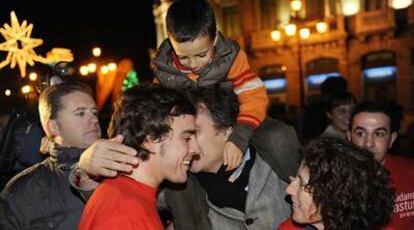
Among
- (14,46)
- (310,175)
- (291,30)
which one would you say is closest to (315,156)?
(310,175)

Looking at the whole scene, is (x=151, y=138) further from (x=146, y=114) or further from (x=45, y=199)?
(x=45, y=199)

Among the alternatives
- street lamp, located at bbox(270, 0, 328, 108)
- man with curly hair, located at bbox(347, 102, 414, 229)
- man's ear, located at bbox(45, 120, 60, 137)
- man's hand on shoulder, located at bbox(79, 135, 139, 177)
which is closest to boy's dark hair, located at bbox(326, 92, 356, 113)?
man with curly hair, located at bbox(347, 102, 414, 229)

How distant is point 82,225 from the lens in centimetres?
238

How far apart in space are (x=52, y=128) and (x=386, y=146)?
277 centimetres

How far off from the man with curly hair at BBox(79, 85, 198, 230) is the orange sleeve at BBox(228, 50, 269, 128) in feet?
1.91

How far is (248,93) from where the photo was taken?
10.7 ft

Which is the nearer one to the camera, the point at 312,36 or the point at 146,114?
the point at 146,114

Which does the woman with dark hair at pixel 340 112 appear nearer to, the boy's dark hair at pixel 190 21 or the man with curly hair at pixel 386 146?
the man with curly hair at pixel 386 146

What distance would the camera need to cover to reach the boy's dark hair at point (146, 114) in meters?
2.55

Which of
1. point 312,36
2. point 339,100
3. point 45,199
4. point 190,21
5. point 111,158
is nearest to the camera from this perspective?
point 111,158

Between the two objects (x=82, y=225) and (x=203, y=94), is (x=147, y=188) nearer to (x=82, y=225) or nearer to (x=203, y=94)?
(x=82, y=225)

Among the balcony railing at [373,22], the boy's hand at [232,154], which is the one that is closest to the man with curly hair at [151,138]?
the boy's hand at [232,154]

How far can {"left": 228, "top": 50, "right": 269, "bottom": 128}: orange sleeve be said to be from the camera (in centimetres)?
319

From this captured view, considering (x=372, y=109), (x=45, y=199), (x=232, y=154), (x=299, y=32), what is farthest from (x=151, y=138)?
(x=299, y=32)
